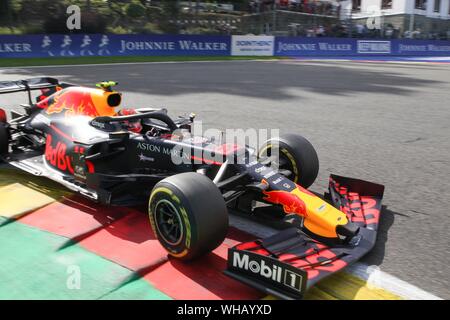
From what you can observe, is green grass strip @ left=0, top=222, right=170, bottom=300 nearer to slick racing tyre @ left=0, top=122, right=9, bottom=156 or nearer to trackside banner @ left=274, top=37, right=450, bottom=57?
slick racing tyre @ left=0, top=122, right=9, bottom=156

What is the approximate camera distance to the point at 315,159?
14.6 ft

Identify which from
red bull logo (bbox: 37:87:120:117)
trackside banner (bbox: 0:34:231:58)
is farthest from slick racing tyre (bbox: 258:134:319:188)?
trackside banner (bbox: 0:34:231:58)

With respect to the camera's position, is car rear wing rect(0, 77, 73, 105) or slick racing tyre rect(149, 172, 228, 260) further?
car rear wing rect(0, 77, 73, 105)

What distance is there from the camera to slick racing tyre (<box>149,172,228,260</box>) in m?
3.10

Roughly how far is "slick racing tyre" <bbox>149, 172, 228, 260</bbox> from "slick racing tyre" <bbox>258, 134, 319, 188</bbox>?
4.23 feet

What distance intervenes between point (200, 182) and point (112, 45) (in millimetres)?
19643

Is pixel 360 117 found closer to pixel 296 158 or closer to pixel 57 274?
pixel 296 158

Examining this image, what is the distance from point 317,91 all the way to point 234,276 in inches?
389

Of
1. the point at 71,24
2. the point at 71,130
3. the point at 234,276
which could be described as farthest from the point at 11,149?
the point at 71,24

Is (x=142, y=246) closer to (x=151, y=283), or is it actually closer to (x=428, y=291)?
(x=151, y=283)

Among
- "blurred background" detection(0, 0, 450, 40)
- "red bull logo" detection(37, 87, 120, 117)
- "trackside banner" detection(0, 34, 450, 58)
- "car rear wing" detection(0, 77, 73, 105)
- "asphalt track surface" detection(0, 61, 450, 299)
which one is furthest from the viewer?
"blurred background" detection(0, 0, 450, 40)

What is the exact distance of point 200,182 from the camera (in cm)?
325

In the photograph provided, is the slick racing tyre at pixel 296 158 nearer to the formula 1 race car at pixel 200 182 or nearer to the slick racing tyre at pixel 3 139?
the formula 1 race car at pixel 200 182

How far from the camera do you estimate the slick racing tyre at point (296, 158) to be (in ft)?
14.2
